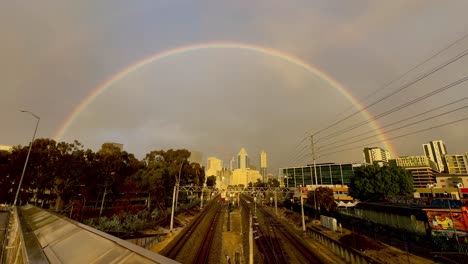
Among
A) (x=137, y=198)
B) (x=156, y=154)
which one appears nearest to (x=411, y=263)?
(x=156, y=154)

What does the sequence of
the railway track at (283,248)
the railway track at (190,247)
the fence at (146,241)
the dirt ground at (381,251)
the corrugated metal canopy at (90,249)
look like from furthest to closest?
the fence at (146,241), the railway track at (283,248), the railway track at (190,247), the dirt ground at (381,251), the corrugated metal canopy at (90,249)

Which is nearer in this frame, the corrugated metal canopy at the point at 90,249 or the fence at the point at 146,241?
the corrugated metal canopy at the point at 90,249

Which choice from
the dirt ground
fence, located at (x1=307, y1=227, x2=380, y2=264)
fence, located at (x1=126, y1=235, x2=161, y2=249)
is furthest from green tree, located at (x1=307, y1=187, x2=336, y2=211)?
fence, located at (x1=126, y1=235, x2=161, y2=249)

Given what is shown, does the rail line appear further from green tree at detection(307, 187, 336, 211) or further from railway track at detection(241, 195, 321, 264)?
green tree at detection(307, 187, 336, 211)

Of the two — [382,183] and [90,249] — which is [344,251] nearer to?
[90,249]

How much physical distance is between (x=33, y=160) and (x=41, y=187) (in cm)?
454

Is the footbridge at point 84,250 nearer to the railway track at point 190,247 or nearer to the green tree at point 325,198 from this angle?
the railway track at point 190,247

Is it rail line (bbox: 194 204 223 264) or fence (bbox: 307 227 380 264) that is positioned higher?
fence (bbox: 307 227 380 264)

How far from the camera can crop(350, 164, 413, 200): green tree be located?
174ft

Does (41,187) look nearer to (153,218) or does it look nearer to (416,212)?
(153,218)

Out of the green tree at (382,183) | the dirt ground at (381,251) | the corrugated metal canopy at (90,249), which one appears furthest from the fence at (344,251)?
the green tree at (382,183)

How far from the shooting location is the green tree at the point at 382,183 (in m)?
53.0

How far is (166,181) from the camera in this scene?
50469 mm

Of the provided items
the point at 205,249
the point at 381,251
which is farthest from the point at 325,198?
the point at 205,249
